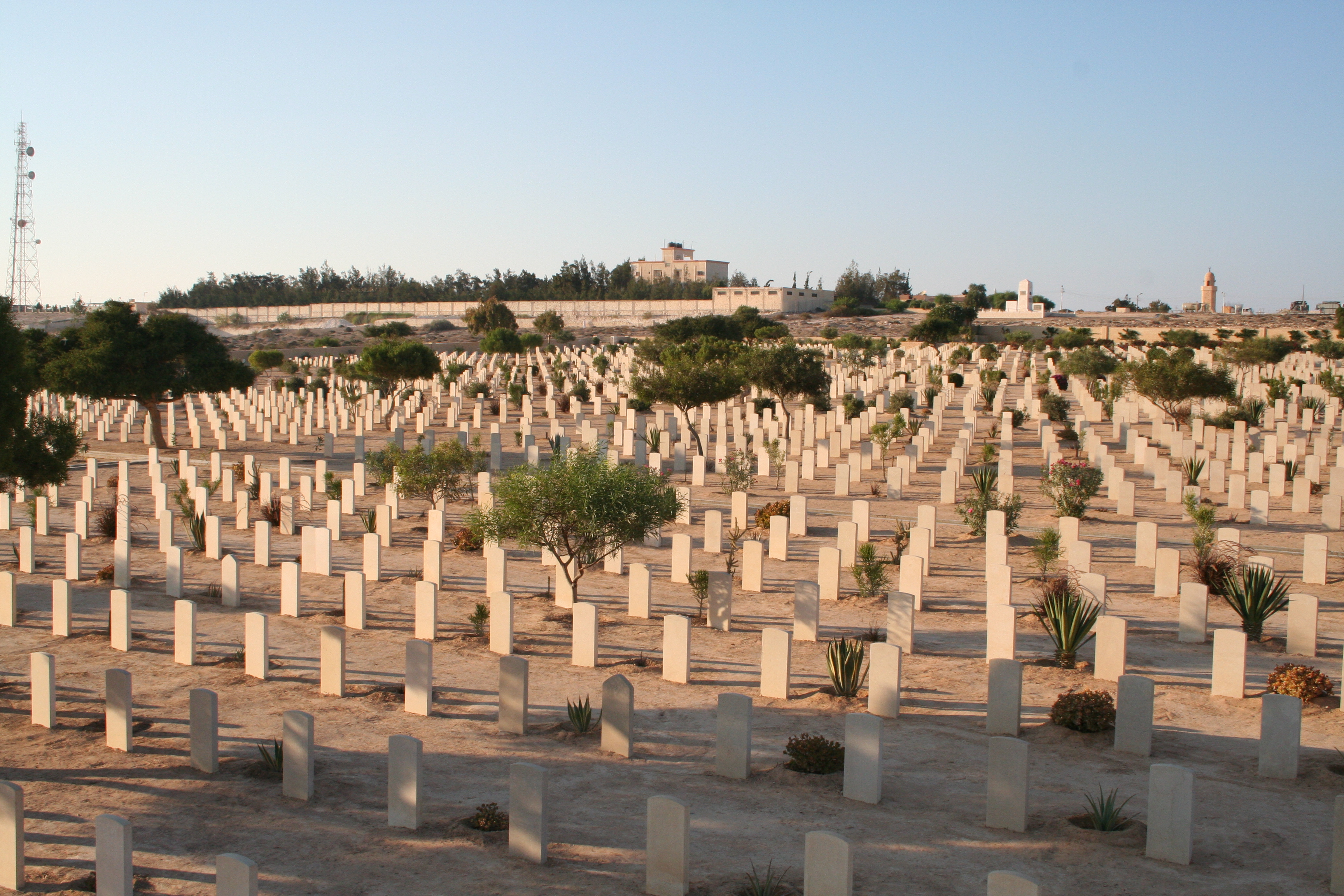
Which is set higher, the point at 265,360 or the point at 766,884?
the point at 265,360

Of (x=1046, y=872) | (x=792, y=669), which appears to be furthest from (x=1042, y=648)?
(x=1046, y=872)

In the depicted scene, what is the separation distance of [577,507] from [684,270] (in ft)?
368

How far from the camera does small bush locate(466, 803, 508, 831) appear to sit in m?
6.27

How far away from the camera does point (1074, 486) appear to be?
16.2m

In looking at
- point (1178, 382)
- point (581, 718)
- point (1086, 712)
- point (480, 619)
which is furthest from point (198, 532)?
point (1178, 382)

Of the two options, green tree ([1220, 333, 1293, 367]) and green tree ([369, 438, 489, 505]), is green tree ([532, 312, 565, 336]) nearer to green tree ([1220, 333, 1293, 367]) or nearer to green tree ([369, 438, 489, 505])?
green tree ([1220, 333, 1293, 367])

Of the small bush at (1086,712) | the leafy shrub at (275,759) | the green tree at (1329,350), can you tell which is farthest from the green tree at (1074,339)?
the leafy shrub at (275,759)

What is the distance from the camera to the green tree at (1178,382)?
24.8 meters

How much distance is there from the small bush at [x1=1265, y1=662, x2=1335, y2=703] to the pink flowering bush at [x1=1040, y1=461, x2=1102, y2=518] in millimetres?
7536

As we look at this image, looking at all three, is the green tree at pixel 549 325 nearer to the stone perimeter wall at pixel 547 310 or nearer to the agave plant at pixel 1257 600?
the stone perimeter wall at pixel 547 310

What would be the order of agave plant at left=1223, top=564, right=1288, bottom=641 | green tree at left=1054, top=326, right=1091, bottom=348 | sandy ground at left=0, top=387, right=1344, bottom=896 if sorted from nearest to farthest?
1. sandy ground at left=0, top=387, right=1344, bottom=896
2. agave plant at left=1223, top=564, right=1288, bottom=641
3. green tree at left=1054, top=326, right=1091, bottom=348

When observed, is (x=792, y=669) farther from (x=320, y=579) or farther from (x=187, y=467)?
(x=187, y=467)

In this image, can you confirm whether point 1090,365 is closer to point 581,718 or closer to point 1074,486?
point 1074,486

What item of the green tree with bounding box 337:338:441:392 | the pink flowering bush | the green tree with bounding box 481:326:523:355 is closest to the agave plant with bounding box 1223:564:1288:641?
the pink flowering bush
